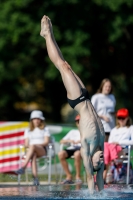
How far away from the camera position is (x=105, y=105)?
13383 millimetres

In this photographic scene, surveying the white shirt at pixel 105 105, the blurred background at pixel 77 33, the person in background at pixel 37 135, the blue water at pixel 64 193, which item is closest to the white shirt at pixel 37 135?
the person in background at pixel 37 135

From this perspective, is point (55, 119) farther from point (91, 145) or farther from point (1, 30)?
point (91, 145)

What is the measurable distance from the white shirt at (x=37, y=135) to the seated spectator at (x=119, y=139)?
1481mm

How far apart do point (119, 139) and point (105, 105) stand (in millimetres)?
850

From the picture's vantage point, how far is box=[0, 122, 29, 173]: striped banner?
14953 mm

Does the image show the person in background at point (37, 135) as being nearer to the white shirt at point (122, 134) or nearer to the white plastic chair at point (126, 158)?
the white shirt at point (122, 134)

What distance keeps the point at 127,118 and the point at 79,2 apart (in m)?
14.6

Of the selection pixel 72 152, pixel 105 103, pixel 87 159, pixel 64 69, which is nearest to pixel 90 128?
pixel 87 159

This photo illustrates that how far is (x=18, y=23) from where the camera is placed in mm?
26953

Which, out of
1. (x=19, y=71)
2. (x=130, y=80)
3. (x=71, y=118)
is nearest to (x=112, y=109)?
(x=130, y=80)

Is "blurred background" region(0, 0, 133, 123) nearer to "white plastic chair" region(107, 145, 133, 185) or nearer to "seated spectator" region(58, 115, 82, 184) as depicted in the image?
"seated spectator" region(58, 115, 82, 184)

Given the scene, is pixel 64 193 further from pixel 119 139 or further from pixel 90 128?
pixel 119 139

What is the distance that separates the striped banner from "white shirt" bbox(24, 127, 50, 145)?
1226 millimetres

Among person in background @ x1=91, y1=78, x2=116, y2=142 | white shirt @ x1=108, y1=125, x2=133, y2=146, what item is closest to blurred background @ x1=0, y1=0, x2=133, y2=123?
person in background @ x1=91, y1=78, x2=116, y2=142
